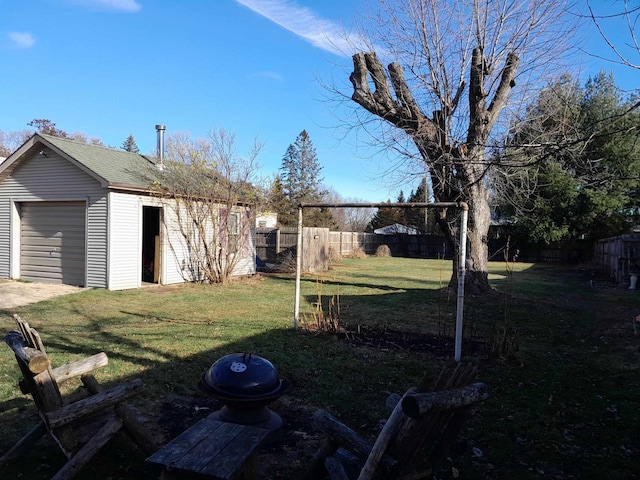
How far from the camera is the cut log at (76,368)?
3467 millimetres

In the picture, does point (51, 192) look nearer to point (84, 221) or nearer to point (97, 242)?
point (84, 221)

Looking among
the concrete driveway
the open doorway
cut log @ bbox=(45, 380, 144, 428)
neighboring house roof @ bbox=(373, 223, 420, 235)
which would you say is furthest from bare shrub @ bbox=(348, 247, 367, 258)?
cut log @ bbox=(45, 380, 144, 428)

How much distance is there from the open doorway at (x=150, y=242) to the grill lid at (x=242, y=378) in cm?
1113

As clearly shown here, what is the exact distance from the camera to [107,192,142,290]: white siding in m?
12.3

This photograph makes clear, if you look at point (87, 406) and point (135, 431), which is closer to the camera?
point (87, 406)

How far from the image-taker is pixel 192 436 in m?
2.85

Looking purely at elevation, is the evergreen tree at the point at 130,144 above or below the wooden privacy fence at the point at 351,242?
above

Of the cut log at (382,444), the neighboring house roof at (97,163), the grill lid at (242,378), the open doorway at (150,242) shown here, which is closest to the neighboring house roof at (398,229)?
the open doorway at (150,242)

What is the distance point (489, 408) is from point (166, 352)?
13.7ft

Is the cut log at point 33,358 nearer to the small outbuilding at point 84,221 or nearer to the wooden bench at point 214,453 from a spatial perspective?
the wooden bench at point 214,453

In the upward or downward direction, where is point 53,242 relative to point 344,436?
upward

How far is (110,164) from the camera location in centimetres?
1351

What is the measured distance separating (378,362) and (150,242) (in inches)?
424

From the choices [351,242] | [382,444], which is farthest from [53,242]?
[351,242]
